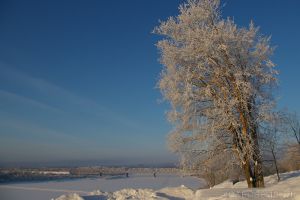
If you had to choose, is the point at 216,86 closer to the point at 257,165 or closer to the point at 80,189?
the point at 257,165

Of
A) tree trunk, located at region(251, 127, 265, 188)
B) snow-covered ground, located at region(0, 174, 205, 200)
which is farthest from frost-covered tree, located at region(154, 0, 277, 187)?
snow-covered ground, located at region(0, 174, 205, 200)

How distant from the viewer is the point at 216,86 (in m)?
19.1

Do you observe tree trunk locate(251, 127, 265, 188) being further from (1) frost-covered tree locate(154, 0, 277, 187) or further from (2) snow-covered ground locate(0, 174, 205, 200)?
(2) snow-covered ground locate(0, 174, 205, 200)

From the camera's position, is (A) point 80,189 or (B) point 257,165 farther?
(A) point 80,189

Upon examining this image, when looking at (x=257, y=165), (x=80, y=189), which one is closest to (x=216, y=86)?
(x=257, y=165)

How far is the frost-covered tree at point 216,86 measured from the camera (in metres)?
18.4

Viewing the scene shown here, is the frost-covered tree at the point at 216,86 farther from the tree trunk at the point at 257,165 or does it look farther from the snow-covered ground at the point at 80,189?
the snow-covered ground at the point at 80,189

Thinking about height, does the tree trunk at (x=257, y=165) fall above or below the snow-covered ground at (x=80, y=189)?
above

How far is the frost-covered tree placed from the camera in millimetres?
18406

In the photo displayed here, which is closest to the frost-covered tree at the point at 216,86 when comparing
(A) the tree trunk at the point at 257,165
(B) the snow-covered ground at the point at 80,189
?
(A) the tree trunk at the point at 257,165

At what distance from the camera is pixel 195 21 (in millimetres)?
19656

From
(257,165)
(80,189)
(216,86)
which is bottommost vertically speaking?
(80,189)

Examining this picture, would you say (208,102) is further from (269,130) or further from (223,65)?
(269,130)

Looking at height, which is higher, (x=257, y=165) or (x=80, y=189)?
(x=257, y=165)
